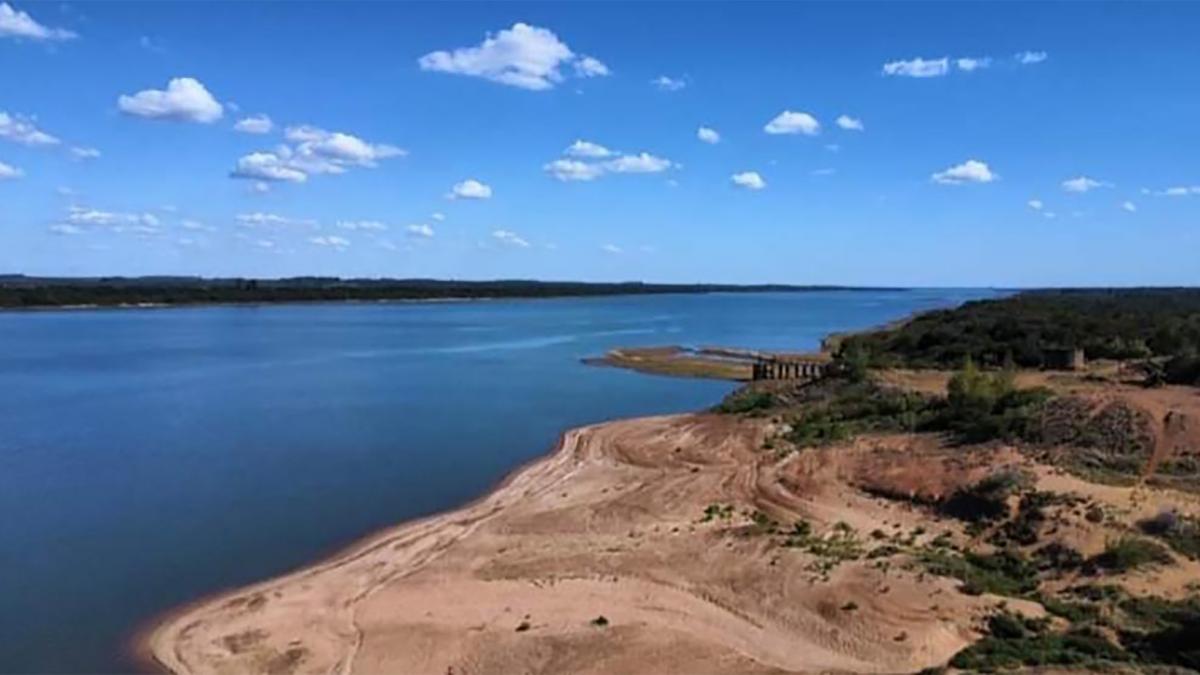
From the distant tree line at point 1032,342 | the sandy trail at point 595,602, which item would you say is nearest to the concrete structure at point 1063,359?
the distant tree line at point 1032,342

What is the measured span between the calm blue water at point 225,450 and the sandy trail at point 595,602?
77.7 inches

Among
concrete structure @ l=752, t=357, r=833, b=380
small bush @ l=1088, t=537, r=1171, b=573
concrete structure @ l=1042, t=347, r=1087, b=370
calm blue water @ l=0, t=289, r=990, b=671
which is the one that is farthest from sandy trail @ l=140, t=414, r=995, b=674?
concrete structure @ l=752, t=357, r=833, b=380

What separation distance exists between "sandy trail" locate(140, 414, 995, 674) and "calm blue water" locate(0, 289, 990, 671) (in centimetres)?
197

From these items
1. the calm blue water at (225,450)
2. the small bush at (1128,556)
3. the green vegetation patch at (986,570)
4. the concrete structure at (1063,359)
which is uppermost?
the concrete structure at (1063,359)

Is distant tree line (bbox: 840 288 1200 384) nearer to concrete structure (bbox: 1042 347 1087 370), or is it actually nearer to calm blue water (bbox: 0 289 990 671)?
concrete structure (bbox: 1042 347 1087 370)

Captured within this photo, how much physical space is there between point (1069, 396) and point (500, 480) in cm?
1622

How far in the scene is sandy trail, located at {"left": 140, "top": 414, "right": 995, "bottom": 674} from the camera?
16.5m

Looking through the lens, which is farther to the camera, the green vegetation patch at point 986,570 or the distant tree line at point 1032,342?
the distant tree line at point 1032,342

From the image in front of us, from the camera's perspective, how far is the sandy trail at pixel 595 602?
651 inches

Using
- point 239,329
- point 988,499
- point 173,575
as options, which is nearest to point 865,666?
point 988,499

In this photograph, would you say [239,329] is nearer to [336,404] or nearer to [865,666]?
[336,404]

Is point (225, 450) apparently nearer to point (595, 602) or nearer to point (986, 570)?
point (595, 602)

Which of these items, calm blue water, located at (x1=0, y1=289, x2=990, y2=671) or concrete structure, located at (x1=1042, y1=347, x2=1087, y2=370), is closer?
calm blue water, located at (x1=0, y1=289, x2=990, y2=671)

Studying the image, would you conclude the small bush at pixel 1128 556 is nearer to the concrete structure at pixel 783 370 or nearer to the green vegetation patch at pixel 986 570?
the green vegetation patch at pixel 986 570
